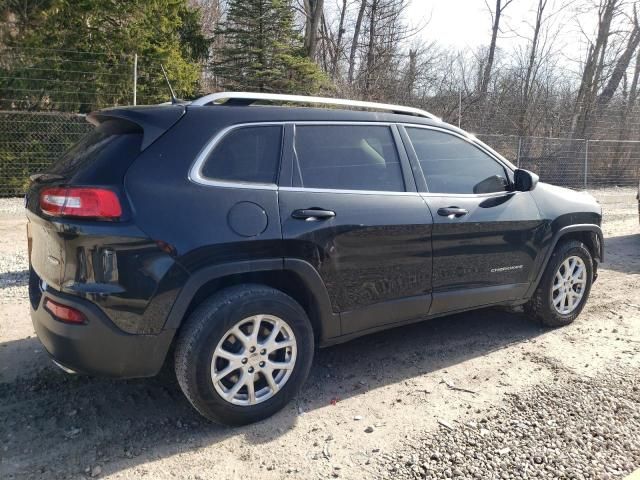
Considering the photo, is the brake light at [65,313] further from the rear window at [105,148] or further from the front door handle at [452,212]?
the front door handle at [452,212]

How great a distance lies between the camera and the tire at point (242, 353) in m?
2.79

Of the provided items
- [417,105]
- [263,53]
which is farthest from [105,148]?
[417,105]

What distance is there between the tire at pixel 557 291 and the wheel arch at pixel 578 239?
0.06 meters

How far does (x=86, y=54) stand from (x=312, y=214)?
917cm

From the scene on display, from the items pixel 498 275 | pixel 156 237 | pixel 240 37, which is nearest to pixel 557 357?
pixel 498 275

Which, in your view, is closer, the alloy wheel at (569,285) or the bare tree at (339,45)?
the alloy wheel at (569,285)

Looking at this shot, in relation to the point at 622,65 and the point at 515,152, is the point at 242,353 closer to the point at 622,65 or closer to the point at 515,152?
the point at 515,152

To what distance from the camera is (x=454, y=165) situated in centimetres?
396

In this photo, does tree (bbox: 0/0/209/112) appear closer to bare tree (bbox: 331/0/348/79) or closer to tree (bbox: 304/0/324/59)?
tree (bbox: 304/0/324/59)

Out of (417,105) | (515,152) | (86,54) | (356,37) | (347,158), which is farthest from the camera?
(356,37)

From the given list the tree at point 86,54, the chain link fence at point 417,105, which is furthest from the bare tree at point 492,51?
the tree at point 86,54

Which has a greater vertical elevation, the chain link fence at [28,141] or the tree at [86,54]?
the tree at [86,54]

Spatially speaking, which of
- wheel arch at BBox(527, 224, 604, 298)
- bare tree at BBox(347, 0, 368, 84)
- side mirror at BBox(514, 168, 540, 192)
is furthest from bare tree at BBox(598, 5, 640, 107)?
side mirror at BBox(514, 168, 540, 192)

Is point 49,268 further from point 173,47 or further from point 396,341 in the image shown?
point 173,47
